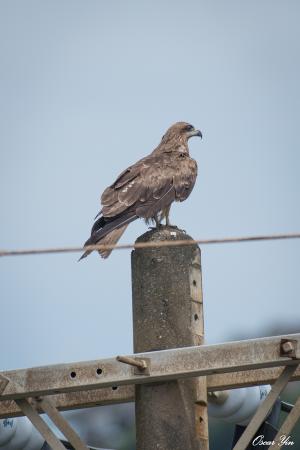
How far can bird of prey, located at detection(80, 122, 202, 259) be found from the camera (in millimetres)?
10664

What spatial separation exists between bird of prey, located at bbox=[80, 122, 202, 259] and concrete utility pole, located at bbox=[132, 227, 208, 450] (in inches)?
55.3

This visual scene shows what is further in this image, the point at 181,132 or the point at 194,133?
the point at 194,133

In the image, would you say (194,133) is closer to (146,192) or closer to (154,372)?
(146,192)

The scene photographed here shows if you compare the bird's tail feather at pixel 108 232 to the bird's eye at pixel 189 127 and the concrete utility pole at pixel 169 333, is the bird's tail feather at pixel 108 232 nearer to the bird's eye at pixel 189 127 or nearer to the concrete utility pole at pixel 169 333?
the concrete utility pole at pixel 169 333

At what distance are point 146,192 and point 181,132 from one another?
8.16ft

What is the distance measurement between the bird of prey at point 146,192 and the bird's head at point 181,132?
0.50 meters

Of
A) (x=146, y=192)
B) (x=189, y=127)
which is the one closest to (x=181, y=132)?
(x=189, y=127)

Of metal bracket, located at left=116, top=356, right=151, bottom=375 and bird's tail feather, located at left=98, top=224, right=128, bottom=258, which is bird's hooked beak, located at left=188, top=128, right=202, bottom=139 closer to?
bird's tail feather, located at left=98, top=224, right=128, bottom=258

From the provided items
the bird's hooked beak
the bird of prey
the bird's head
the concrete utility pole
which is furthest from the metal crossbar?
the bird's hooked beak

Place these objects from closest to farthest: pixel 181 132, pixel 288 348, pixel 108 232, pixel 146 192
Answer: pixel 288 348, pixel 108 232, pixel 146 192, pixel 181 132

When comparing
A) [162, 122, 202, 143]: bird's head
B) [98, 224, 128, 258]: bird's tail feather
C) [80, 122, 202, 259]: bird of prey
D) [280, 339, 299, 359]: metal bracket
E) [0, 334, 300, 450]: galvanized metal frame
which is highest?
[162, 122, 202, 143]: bird's head

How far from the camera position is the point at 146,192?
1147cm

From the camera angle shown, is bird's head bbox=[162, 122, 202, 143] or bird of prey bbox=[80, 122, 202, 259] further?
bird's head bbox=[162, 122, 202, 143]

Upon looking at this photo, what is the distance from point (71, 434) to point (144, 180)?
372 centimetres
